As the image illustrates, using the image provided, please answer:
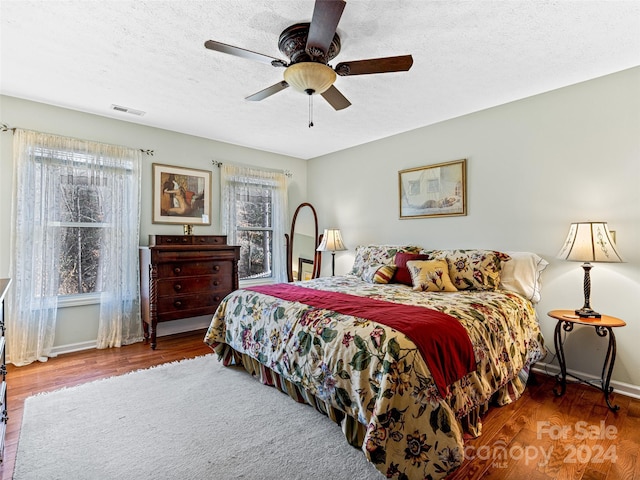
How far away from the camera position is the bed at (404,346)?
1.50 m

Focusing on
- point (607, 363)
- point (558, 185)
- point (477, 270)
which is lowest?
point (607, 363)

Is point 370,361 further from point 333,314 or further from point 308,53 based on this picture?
point 308,53

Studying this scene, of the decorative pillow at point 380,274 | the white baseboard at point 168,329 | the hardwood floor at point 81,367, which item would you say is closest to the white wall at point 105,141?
the white baseboard at point 168,329

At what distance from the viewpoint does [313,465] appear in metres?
1.67

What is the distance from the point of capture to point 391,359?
1.57 metres

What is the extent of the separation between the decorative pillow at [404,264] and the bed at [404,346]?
0.01m

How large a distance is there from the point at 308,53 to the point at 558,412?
9.26ft

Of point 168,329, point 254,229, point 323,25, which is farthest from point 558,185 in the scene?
point 168,329

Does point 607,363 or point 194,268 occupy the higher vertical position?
point 194,268

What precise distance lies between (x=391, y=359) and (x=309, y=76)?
5.41 ft

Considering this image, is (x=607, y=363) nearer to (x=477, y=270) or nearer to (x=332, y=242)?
(x=477, y=270)

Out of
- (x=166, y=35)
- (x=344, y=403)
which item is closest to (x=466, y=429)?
(x=344, y=403)

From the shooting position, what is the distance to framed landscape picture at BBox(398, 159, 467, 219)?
136 inches

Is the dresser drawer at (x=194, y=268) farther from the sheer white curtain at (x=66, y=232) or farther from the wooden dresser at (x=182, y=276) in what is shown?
the sheer white curtain at (x=66, y=232)
